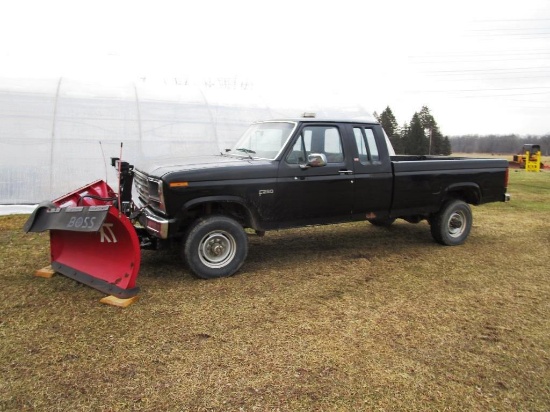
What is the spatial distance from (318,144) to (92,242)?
312 cm

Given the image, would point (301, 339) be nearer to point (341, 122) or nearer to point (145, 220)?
point (145, 220)

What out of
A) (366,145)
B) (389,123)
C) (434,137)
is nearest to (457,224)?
(366,145)

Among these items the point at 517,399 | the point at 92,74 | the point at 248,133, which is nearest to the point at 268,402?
the point at 517,399

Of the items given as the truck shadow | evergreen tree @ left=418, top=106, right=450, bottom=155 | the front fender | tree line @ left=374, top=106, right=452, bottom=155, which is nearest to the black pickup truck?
the front fender

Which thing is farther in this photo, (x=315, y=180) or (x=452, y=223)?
(x=452, y=223)

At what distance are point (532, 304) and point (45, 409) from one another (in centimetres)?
464

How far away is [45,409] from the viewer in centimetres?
272

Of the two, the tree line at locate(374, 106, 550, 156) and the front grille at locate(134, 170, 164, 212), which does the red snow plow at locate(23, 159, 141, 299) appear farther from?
the tree line at locate(374, 106, 550, 156)

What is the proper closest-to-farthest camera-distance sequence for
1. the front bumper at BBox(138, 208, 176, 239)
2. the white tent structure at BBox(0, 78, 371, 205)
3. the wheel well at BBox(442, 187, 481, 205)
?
the front bumper at BBox(138, 208, 176, 239)
the wheel well at BBox(442, 187, 481, 205)
the white tent structure at BBox(0, 78, 371, 205)

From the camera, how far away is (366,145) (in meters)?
6.32

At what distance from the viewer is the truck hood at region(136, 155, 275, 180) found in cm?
497

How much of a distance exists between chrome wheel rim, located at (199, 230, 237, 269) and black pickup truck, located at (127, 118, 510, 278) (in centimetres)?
1

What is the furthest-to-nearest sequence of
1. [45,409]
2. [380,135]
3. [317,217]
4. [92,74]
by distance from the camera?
[92,74], [380,135], [317,217], [45,409]

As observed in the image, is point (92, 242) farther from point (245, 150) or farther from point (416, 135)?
point (416, 135)
